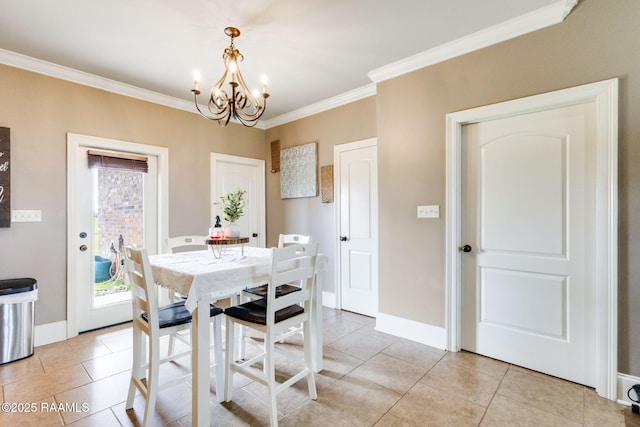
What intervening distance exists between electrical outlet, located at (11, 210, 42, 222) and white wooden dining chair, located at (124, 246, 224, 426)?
1.70m

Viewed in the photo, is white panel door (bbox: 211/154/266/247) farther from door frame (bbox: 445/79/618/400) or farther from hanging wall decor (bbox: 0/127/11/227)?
door frame (bbox: 445/79/618/400)

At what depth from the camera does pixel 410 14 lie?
2135mm

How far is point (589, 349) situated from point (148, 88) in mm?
4609

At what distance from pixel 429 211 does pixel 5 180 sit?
3.74m

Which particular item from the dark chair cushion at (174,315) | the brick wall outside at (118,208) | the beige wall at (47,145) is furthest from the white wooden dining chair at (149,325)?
the brick wall outside at (118,208)

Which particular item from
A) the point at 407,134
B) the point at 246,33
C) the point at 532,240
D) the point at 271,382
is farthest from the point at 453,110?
the point at 271,382

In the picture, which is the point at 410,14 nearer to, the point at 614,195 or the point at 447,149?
the point at 447,149

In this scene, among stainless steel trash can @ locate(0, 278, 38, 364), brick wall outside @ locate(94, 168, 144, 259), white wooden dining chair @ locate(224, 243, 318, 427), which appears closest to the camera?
white wooden dining chair @ locate(224, 243, 318, 427)

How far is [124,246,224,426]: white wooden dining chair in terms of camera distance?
1607 millimetres

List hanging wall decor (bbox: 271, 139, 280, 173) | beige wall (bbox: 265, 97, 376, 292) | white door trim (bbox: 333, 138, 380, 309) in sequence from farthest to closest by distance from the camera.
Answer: hanging wall decor (bbox: 271, 139, 280, 173)
white door trim (bbox: 333, 138, 380, 309)
beige wall (bbox: 265, 97, 376, 292)

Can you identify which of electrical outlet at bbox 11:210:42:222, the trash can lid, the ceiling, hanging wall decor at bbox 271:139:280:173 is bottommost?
the trash can lid

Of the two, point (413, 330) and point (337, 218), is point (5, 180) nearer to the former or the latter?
point (337, 218)

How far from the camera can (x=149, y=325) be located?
5.34 feet

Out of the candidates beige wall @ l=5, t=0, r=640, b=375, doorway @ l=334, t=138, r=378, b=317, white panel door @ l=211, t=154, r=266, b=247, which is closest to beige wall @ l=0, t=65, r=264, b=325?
beige wall @ l=5, t=0, r=640, b=375
